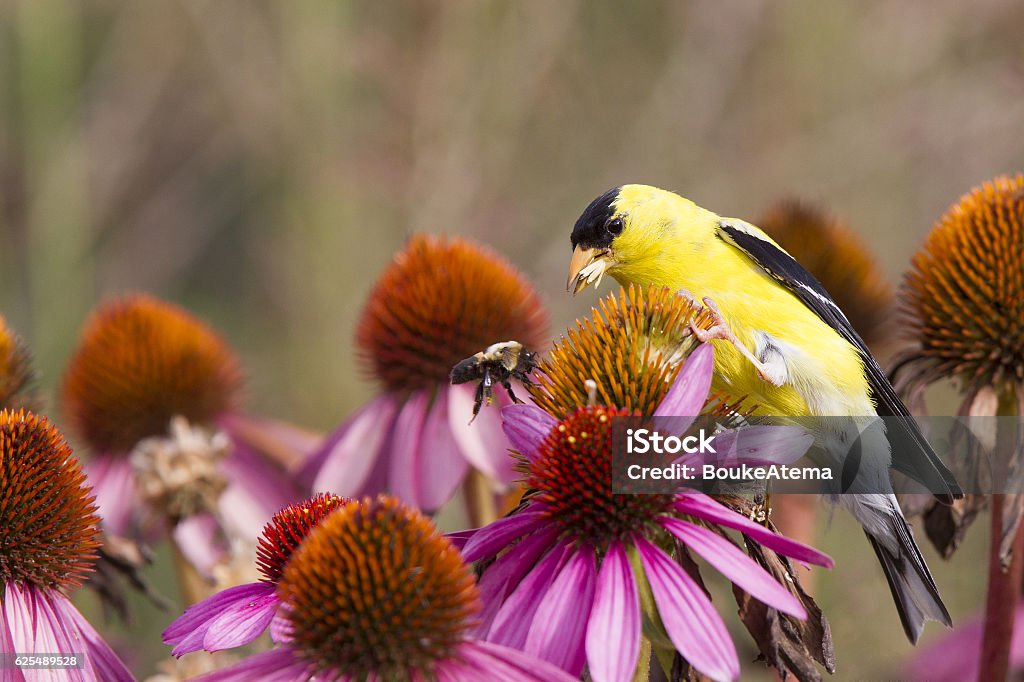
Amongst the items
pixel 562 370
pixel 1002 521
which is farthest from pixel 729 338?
pixel 1002 521

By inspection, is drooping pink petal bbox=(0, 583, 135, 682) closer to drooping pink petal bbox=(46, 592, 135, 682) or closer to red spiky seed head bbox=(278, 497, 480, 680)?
drooping pink petal bbox=(46, 592, 135, 682)

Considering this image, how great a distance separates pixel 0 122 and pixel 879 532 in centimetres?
477

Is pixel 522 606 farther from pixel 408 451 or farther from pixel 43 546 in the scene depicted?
pixel 408 451

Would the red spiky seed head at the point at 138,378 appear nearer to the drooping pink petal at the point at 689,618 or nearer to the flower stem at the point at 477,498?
the flower stem at the point at 477,498

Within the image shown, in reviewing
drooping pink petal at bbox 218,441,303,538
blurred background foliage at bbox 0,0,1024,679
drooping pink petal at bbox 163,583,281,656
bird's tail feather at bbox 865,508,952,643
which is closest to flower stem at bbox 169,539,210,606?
drooping pink petal at bbox 218,441,303,538

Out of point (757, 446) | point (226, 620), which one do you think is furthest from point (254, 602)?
point (757, 446)

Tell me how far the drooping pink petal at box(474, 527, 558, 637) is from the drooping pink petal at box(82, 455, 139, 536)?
56.5 inches

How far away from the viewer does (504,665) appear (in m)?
1.19

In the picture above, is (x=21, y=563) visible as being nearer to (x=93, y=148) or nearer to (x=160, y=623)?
(x=160, y=623)

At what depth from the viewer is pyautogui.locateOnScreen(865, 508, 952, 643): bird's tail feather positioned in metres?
1.55

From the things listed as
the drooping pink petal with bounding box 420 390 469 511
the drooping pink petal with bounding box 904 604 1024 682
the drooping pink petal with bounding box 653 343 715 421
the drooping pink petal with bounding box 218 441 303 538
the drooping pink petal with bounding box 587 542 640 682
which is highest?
the drooping pink petal with bounding box 218 441 303 538

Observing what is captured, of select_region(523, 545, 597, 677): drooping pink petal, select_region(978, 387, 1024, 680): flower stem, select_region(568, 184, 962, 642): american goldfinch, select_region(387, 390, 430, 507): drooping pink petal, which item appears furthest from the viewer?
select_region(387, 390, 430, 507): drooping pink petal

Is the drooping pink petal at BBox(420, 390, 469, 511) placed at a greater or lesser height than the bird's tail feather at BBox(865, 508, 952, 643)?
greater

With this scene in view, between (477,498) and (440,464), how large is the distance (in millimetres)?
114
